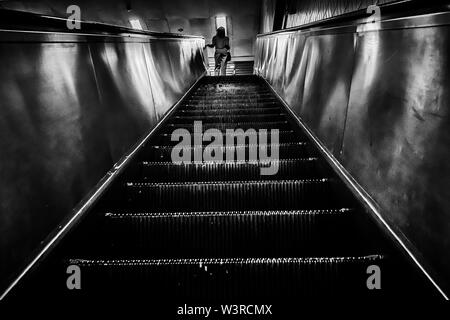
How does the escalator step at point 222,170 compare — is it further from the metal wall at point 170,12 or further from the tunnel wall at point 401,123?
the metal wall at point 170,12

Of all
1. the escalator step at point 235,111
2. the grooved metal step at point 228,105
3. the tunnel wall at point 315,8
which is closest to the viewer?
the tunnel wall at point 315,8

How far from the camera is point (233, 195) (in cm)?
210

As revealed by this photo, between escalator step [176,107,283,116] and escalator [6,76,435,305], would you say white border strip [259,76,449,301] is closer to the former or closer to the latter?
escalator [6,76,435,305]

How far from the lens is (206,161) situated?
251cm

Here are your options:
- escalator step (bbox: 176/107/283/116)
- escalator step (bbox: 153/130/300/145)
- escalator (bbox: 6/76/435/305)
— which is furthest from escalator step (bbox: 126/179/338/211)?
escalator step (bbox: 176/107/283/116)

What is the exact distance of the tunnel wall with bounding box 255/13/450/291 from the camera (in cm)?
115

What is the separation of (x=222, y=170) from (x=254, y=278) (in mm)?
1261

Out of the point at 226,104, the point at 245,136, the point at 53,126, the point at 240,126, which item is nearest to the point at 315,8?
the point at 226,104

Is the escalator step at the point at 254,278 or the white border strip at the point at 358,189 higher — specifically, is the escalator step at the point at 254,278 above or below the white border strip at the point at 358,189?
below

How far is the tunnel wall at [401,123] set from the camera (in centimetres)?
115

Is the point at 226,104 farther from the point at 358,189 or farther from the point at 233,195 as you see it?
the point at 358,189

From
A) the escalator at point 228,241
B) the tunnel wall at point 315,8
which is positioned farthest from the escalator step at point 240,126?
the tunnel wall at point 315,8

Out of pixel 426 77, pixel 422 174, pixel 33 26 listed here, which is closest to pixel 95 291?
pixel 33 26
